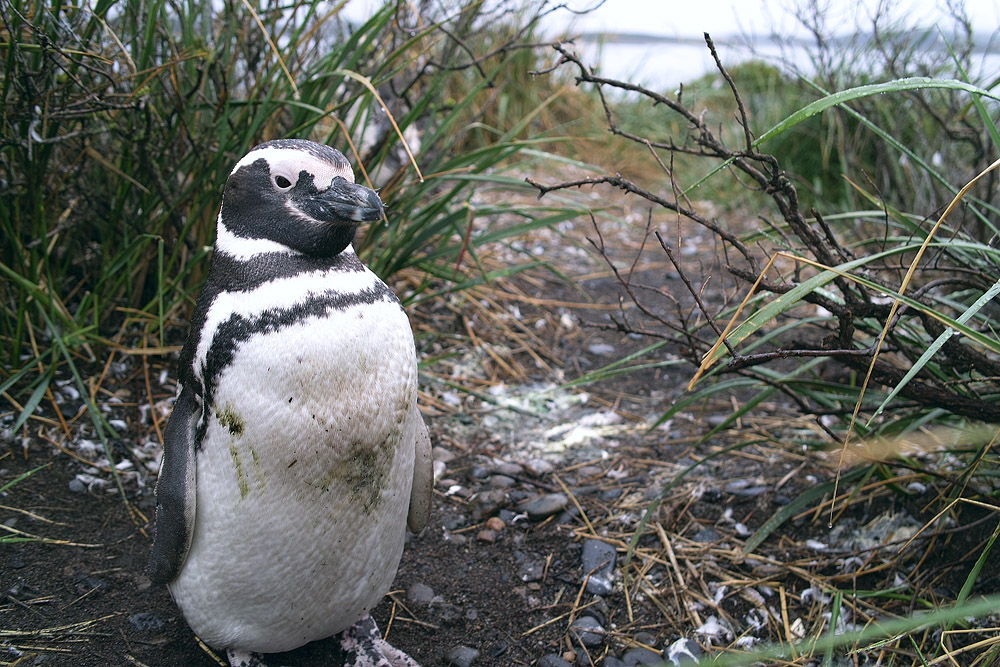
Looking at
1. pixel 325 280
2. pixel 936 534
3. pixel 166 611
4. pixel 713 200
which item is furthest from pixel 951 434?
pixel 713 200

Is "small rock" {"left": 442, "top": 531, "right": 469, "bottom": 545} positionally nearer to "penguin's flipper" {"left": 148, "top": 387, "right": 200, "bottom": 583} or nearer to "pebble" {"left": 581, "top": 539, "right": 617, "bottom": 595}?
"pebble" {"left": 581, "top": 539, "right": 617, "bottom": 595}

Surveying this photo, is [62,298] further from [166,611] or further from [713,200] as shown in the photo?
[713,200]

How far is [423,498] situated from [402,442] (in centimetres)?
30

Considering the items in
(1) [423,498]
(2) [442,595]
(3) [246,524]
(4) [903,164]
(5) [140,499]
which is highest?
(4) [903,164]

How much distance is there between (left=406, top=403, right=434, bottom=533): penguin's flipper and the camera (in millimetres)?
1961

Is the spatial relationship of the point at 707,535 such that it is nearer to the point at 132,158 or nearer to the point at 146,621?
the point at 146,621

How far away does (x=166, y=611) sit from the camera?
202 centimetres

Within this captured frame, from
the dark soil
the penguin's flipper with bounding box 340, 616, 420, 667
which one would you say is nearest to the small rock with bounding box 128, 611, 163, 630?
the dark soil

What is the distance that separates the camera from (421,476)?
198cm

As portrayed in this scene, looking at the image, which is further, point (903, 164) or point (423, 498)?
point (903, 164)

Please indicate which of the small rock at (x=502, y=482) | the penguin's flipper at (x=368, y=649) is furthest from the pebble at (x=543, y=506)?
the penguin's flipper at (x=368, y=649)

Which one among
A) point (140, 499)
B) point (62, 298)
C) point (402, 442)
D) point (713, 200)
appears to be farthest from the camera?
point (713, 200)

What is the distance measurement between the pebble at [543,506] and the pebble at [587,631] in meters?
0.45

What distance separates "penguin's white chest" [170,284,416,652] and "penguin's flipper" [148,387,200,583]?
0.08 feet
